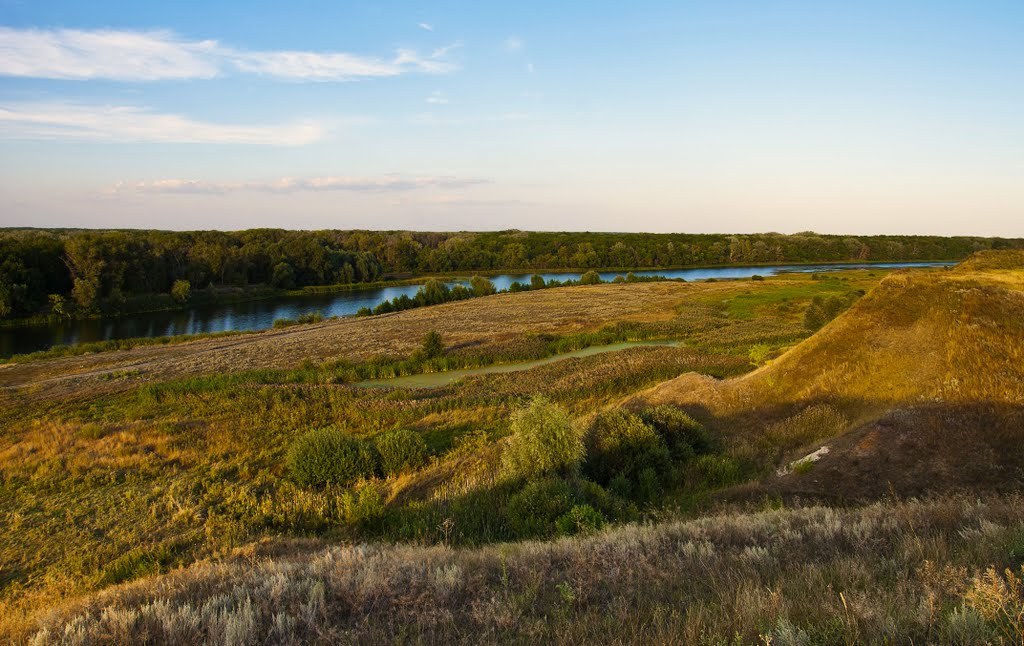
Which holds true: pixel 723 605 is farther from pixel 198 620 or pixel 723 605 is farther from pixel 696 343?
pixel 696 343

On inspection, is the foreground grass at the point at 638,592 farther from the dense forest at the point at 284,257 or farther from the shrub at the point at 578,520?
the dense forest at the point at 284,257

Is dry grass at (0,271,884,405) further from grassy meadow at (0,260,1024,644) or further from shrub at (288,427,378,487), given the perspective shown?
shrub at (288,427,378,487)

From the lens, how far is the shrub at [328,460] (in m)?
13.7

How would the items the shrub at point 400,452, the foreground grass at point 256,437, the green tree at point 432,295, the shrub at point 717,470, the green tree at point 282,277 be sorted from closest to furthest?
the foreground grass at point 256,437 < the shrub at point 717,470 < the shrub at point 400,452 < the green tree at point 432,295 < the green tree at point 282,277

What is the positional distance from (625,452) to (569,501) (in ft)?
9.87

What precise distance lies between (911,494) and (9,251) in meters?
94.1

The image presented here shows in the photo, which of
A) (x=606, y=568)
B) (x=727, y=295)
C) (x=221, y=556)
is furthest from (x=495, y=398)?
(x=727, y=295)

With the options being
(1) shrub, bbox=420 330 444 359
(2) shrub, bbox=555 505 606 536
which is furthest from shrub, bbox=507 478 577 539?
(1) shrub, bbox=420 330 444 359

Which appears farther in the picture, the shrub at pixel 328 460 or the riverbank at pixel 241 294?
the riverbank at pixel 241 294

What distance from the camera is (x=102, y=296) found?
245 ft

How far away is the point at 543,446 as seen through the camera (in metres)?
10.7

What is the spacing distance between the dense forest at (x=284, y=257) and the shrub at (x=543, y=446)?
79148 millimetres

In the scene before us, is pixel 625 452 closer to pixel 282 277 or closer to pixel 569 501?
pixel 569 501

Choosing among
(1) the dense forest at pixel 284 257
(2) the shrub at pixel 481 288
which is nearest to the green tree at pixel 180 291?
(1) the dense forest at pixel 284 257
